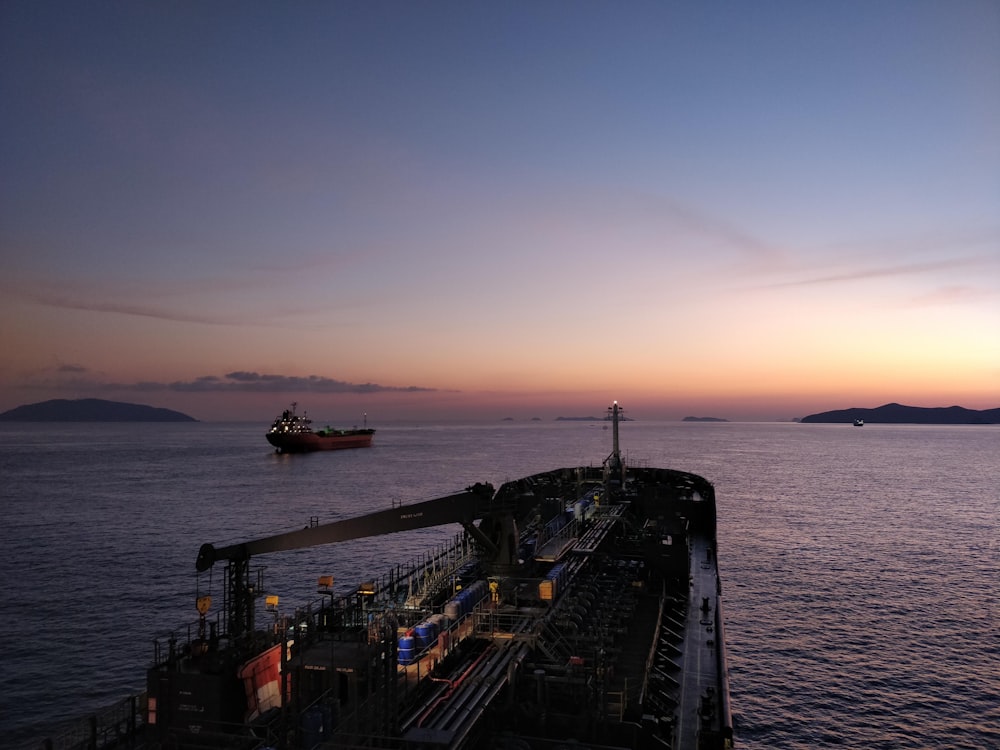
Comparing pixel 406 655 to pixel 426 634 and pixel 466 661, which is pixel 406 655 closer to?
pixel 426 634

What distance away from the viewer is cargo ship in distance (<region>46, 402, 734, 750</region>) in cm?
2103

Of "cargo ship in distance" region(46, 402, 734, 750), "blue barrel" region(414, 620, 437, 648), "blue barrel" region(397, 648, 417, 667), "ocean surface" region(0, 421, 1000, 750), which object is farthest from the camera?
"ocean surface" region(0, 421, 1000, 750)

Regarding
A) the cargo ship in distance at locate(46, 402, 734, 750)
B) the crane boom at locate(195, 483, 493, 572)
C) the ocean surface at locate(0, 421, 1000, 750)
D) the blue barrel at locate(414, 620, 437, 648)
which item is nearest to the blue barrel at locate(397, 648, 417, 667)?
the cargo ship in distance at locate(46, 402, 734, 750)

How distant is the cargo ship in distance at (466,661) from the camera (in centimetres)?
2103

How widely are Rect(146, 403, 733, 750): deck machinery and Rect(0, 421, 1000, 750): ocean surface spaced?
7.79 m

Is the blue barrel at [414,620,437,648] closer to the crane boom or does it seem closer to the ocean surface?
the crane boom

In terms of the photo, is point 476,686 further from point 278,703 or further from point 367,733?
point 278,703

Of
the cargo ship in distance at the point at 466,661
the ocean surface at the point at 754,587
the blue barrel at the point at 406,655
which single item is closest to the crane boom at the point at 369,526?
the cargo ship in distance at the point at 466,661

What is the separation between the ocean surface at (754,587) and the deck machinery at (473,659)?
779 cm

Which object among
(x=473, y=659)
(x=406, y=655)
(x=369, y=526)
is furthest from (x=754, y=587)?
(x=406, y=655)

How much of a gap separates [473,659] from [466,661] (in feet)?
1.31

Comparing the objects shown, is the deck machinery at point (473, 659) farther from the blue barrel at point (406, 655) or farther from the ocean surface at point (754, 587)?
the ocean surface at point (754, 587)

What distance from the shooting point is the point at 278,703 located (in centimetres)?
2478

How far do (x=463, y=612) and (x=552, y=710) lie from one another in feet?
25.7
